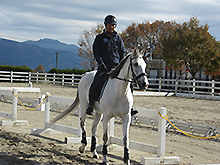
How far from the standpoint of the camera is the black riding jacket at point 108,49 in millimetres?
5598

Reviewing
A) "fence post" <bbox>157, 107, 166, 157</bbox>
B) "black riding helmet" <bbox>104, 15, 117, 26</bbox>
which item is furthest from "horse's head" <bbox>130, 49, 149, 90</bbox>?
"fence post" <bbox>157, 107, 166, 157</bbox>

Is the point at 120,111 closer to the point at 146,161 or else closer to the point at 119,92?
the point at 119,92

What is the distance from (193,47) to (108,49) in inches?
1049

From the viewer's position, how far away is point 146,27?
1982 inches

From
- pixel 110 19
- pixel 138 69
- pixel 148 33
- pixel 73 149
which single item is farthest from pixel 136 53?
pixel 148 33

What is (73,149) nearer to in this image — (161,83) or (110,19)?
(110,19)

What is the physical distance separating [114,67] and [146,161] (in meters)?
2.08

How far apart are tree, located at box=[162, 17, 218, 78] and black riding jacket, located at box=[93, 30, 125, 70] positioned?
82.3 feet

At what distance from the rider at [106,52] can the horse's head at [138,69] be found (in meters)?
0.95

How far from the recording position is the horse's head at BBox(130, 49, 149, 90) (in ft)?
14.5

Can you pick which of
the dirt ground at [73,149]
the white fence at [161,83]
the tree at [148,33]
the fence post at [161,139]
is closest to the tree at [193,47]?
the white fence at [161,83]

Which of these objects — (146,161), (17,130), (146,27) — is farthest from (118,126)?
(146,27)

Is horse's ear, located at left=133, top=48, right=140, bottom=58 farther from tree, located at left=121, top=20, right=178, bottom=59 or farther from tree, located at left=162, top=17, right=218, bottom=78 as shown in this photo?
tree, located at left=121, top=20, right=178, bottom=59

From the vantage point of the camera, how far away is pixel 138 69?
454 cm
